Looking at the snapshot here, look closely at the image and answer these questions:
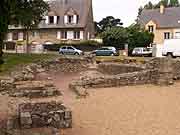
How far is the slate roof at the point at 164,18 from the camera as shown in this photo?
2635 inches

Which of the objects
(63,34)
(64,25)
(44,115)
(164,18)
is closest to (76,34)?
(63,34)

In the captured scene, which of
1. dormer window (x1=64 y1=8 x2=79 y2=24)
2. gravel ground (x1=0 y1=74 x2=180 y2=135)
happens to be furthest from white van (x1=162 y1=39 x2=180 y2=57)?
dormer window (x1=64 y1=8 x2=79 y2=24)

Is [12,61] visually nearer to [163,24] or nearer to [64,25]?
[64,25]

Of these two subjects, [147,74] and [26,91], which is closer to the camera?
[26,91]

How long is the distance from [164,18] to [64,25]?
1644cm

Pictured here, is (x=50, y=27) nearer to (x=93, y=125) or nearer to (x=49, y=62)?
(x=49, y=62)

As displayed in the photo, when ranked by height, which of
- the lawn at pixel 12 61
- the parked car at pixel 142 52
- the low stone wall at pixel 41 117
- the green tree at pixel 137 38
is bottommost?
the low stone wall at pixel 41 117

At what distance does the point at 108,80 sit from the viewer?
20.5m

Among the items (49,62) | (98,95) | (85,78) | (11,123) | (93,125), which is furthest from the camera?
(49,62)

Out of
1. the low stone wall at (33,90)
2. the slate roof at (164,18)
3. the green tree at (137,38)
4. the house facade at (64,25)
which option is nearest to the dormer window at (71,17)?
the house facade at (64,25)

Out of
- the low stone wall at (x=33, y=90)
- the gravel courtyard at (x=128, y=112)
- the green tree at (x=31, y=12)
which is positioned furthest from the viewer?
the green tree at (x=31, y=12)

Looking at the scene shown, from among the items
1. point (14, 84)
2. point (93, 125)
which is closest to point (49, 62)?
point (14, 84)

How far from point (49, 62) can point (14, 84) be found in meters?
11.4

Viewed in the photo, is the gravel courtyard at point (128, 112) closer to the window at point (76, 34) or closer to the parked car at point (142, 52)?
the parked car at point (142, 52)
